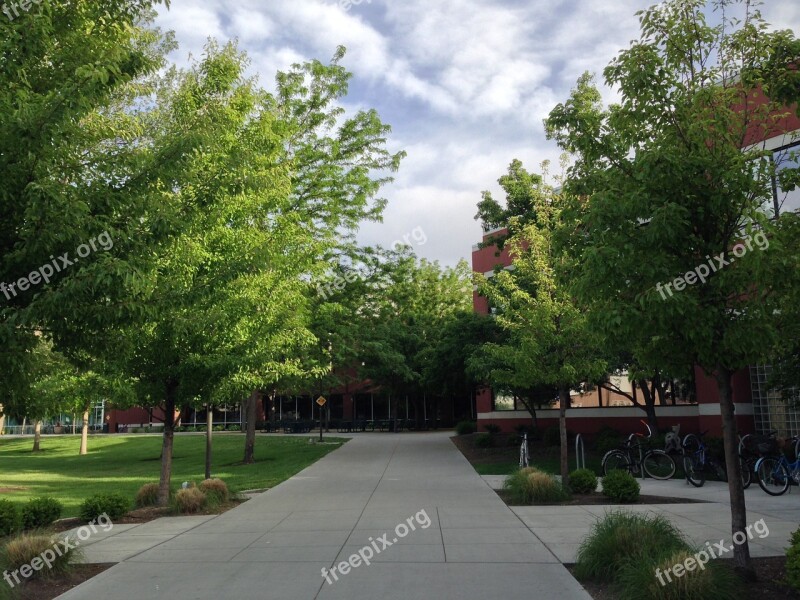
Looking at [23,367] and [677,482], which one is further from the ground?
[23,367]

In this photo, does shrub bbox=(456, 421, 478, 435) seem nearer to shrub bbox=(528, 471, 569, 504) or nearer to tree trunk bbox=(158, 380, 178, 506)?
shrub bbox=(528, 471, 569, 504)

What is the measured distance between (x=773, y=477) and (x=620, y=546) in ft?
24.6

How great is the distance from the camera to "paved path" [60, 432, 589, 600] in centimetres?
633

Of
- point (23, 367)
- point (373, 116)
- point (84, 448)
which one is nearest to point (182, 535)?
point (23, 367)

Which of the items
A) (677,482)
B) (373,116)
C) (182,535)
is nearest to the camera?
(182,535)

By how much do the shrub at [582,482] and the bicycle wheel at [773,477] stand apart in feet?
10.5

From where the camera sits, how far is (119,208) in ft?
20.7

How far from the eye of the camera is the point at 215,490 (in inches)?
486

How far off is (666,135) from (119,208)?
18.9 ft

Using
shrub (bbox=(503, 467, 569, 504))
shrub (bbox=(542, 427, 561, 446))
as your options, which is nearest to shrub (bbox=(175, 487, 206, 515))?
shrub (bbox=(503, 467, 569, 504))

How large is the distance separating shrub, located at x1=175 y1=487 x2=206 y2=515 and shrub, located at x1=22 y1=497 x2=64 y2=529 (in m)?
2.00

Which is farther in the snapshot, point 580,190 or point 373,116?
point 373,116

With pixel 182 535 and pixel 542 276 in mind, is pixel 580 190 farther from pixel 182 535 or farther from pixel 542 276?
pixel 182 535

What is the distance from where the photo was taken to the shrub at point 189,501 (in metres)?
11.4
